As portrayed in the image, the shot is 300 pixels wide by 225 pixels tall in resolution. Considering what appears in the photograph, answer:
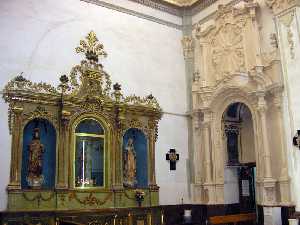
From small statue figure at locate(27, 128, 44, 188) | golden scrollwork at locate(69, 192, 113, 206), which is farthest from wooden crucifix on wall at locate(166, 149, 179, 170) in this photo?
small statue figure at locate(27, 128, 44, 188)

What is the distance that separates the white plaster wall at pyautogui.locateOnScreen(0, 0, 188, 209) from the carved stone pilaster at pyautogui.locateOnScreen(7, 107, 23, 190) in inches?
5.4

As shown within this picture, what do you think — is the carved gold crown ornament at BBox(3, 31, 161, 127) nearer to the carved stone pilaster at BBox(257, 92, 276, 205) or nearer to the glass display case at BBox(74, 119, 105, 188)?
the glass display case at BBox(74, 119, 105, 188)

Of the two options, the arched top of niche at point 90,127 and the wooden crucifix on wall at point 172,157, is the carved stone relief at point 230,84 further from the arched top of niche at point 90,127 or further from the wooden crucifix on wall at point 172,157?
the arched top of niche at point 90,127

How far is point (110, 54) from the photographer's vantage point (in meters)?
11.6

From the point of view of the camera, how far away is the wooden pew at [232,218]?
1055cm

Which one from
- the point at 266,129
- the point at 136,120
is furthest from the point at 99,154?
the point at 266,129

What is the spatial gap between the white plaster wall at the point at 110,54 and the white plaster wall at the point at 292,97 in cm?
381

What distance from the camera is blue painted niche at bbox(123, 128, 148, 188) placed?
37.9 feet

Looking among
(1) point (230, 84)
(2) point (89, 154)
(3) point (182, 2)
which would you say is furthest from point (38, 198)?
(3) point (182, 2)

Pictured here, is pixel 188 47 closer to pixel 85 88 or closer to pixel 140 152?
pixel 140 152

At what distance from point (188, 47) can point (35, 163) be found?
6.57 meters

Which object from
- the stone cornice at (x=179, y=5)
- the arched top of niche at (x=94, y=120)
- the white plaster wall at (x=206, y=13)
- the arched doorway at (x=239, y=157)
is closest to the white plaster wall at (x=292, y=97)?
the arched doorway at (x=239, y=157)

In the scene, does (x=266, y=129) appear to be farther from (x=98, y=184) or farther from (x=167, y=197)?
(x=98, y=184)

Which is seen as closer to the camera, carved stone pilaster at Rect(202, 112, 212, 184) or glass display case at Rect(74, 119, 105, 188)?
glass display case at Rect(74, 119, 105, 188)
